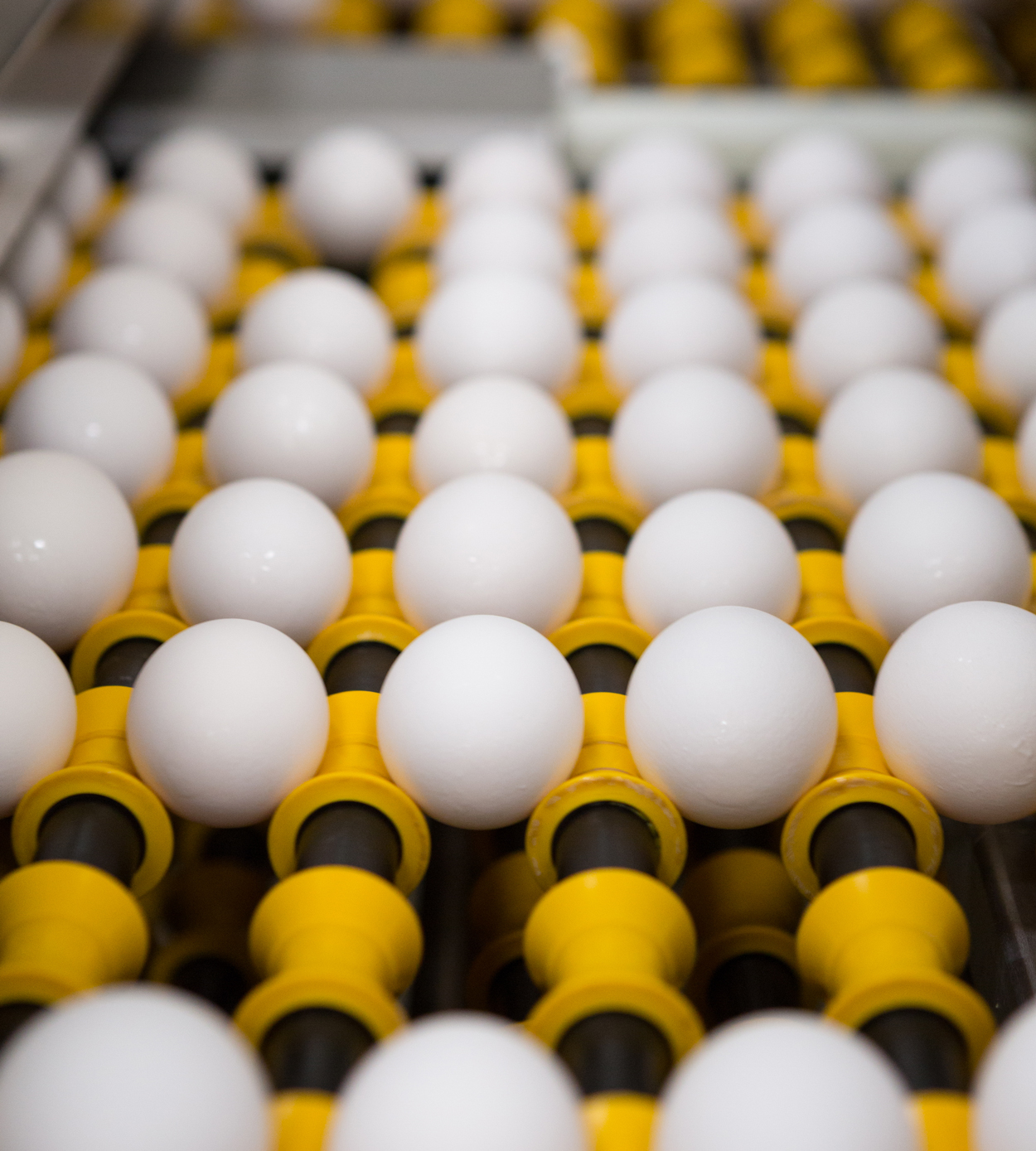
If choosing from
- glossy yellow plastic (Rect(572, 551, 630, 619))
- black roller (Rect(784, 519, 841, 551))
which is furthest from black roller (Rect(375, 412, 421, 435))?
black roller (Rect(784, 519, 841, 551))

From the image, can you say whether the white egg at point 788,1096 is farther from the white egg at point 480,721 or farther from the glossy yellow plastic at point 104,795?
the glossy yellow plastic at point 104,795

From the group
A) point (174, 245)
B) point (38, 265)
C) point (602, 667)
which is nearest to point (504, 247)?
point (174, 245)

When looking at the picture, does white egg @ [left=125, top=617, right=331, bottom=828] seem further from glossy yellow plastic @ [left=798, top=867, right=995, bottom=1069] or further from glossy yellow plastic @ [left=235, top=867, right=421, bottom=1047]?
glossy yellow plastic @ [left=798, top=867, right=995, bottom=1069]

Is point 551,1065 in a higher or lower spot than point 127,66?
lower

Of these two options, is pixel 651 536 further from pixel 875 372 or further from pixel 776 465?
pixel 875 372

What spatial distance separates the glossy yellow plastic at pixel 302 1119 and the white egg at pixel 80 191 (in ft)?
3.26

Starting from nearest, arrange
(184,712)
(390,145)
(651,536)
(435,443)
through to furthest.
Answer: (184,712), (651,536), (435,443), (390,145)

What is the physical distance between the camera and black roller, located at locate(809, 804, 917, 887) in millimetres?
669

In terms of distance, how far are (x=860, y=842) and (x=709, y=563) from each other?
211 mm

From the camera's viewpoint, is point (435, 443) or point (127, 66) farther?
point (127, 66)

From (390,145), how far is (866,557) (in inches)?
34.8

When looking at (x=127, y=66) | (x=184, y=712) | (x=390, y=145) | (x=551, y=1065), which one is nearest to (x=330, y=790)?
(x=184, y=712)

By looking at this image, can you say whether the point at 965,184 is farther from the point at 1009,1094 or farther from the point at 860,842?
the point at 1009,1094

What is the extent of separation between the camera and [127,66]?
150 centimetres
